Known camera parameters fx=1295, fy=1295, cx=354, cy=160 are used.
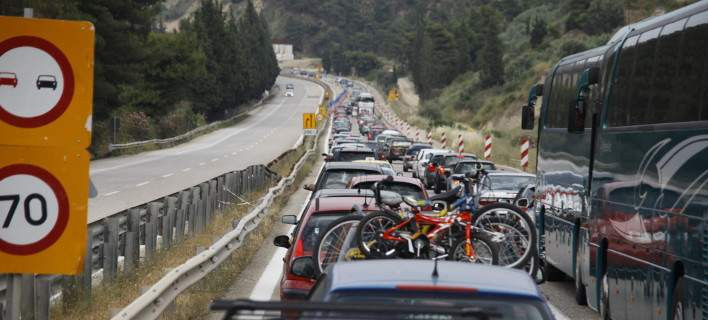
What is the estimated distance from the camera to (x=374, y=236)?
40.6ft

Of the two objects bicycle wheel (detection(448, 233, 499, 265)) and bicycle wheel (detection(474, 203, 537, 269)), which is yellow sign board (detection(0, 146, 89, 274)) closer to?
bicycle wheel (detection(448, 233, 499, 265))

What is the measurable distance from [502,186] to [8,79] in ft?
68.1

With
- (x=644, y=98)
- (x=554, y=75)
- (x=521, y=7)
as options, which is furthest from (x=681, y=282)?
(x=521, y=7)

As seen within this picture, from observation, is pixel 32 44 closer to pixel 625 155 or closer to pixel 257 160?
pixel 625 155

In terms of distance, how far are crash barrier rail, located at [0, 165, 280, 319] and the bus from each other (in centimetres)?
494

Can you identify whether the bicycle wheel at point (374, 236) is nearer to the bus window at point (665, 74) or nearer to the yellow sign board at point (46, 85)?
the bus window at point (665, 74)

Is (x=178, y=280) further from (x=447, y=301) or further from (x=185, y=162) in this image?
(x=185, y=162)

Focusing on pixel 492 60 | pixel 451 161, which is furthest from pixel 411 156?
pixel 492 60

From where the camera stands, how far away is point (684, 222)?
1005 centimetres

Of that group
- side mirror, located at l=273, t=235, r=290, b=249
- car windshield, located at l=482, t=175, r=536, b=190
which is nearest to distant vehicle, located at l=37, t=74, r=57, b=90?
side mirror, located at l=273, t=235, r=290, b=249

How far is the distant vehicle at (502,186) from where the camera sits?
26172 millimetres

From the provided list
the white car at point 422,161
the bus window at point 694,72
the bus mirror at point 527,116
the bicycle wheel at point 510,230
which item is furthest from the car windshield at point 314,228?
the white car at point 422,161

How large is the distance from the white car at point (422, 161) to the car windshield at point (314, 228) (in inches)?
1352

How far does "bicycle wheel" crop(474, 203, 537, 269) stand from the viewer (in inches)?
540
